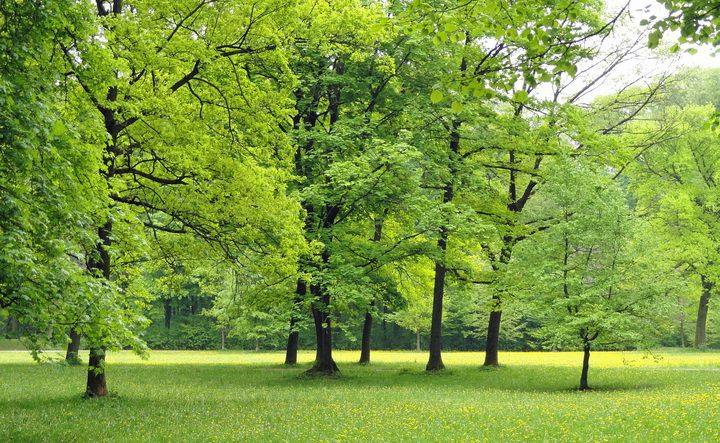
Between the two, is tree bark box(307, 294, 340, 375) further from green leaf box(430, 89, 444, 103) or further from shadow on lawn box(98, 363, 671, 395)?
green leaf box(430, 89, 444, 103)

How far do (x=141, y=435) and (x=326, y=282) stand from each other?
1147cm

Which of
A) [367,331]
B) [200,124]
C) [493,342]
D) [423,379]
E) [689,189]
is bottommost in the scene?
[423,379]

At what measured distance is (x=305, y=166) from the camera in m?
26.4

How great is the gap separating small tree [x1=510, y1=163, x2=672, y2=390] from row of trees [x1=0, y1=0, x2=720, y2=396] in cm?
7

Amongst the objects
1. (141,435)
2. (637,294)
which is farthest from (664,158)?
(141,435)

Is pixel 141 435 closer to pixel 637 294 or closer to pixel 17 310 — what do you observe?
pixel 17 310

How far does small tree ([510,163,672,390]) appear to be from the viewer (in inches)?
835

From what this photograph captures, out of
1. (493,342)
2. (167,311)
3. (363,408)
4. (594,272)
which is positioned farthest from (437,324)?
(167,311)

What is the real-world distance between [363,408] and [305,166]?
1270 cm

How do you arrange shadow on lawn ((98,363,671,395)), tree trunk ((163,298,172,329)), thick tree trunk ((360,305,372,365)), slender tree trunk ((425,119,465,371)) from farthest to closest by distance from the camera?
tree trunk ((163,298,172,329)), thick tree trunk ((360,305,372,365)), slender tree trunk ((425,119,465,371)), shadow on lawn ((98,363,671,395))

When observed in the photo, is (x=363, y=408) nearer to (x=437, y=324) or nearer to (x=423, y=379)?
(x=423, y=379)

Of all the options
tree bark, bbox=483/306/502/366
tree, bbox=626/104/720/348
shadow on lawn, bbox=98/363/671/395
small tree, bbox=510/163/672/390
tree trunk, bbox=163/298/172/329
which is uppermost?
tree, bbox=626/104/720/348

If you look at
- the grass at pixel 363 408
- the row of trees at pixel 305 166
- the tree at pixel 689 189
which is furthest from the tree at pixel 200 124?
the tree at pixel 689 189

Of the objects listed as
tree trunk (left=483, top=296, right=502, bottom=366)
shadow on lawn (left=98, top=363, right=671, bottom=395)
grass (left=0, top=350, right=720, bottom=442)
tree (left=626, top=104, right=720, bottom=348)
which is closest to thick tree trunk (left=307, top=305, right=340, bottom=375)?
shadow on lawn (left=98, top=363, right=671, bottom=395)
